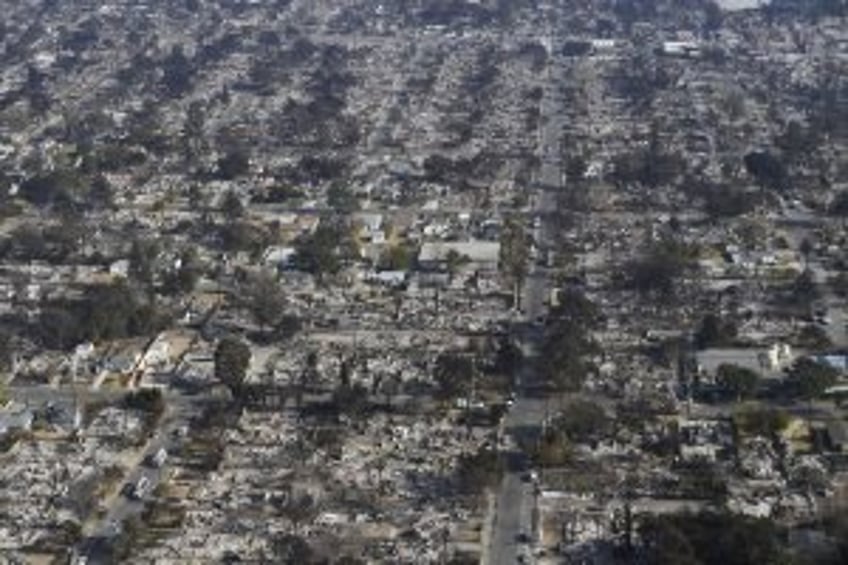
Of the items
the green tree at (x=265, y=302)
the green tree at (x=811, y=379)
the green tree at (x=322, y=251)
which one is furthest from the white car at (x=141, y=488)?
the green tree at (x=811, y=379)

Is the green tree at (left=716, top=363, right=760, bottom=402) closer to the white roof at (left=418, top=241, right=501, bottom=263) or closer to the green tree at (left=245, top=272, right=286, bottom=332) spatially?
the white roof at (left=418, top=241, right=501, bottom=263)

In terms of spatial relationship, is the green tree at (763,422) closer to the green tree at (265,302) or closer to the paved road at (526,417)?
the paved road at (526,417)

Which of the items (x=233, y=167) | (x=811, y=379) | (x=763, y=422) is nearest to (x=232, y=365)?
(x=763, y=422)

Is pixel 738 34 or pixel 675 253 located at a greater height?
pixel 738 34

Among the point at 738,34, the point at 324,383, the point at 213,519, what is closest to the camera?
the point at 213,519

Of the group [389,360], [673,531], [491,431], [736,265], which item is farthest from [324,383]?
[736,265]

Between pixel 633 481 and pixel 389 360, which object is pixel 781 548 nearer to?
pixel 633 481

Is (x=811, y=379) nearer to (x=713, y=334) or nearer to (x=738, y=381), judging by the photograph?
(x=738, y=381)
